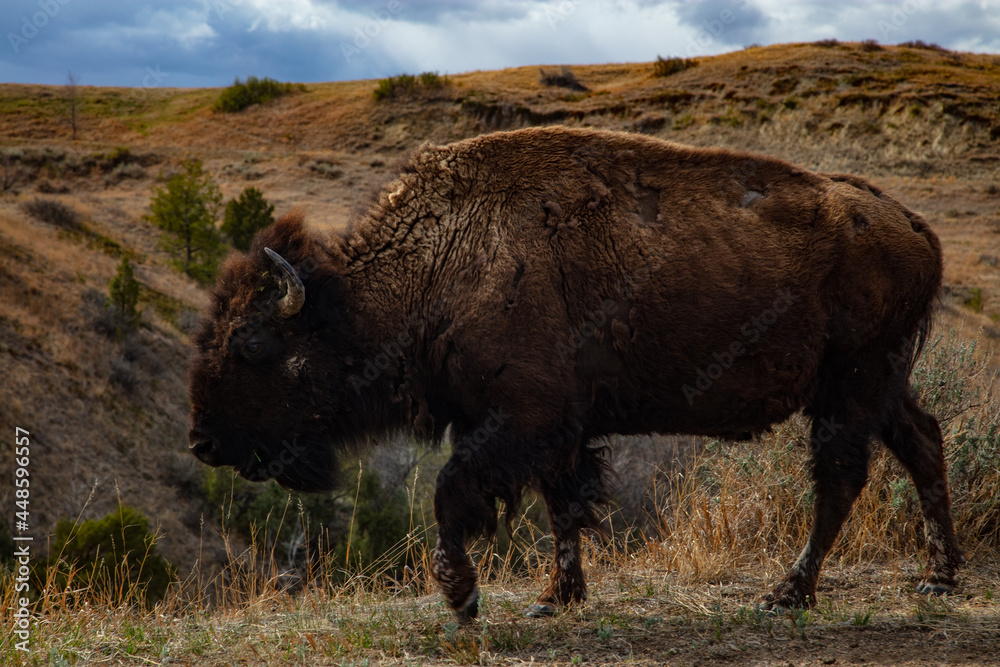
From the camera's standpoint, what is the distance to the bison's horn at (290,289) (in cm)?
401

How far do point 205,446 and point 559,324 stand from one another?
209 cm

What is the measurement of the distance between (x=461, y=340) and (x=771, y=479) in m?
3.37

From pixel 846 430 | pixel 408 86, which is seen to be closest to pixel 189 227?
pixel 846 430

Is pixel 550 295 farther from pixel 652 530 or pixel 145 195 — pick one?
pixel 145 195

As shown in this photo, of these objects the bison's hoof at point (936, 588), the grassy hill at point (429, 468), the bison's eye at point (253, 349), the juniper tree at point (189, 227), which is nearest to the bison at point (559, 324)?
the bison's eye at point (253, 349)

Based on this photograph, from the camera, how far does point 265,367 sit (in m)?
4.22

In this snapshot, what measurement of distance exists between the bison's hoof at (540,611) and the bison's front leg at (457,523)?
26.0 inches

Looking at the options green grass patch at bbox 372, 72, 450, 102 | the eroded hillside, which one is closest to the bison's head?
the eroded hillside

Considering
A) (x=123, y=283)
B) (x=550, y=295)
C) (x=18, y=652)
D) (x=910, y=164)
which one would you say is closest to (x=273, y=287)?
(x=550, y=295)

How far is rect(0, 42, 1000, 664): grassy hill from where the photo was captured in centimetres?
399

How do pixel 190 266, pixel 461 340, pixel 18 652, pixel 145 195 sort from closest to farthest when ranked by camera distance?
pixel 18 652 → pixel 461 340 → pixel 190 266 → pixel 145 195

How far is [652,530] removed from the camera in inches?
412

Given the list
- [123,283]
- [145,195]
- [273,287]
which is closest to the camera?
[273,287]

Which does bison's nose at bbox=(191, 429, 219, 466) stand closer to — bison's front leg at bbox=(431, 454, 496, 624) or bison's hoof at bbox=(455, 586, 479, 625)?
bison's front leg at bbox=(431, 454, 496, 624)
